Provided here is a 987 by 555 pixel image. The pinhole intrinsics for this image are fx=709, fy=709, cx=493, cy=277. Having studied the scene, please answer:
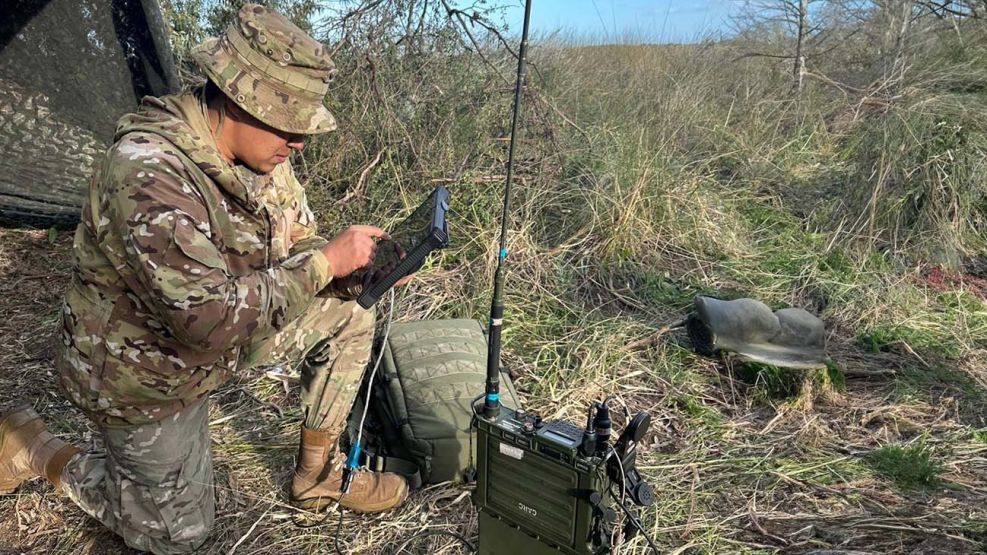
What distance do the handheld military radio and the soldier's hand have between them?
403 mm

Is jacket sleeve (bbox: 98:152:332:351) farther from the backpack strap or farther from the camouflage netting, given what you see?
the camouflage netting

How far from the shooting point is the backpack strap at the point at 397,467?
265 cm

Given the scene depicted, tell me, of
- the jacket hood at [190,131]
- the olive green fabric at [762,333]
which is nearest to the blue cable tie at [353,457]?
the jacket hood at [190,131]

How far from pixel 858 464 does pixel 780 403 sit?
1.70ft

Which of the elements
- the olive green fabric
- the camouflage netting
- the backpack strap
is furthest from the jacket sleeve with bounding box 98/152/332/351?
the camouflage netting

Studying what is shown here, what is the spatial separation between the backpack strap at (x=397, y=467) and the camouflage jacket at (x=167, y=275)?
0.71 m

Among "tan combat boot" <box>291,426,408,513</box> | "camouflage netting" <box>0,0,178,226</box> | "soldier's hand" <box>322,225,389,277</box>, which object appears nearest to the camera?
"soldier's hand" <box>322,225,389,277</box>

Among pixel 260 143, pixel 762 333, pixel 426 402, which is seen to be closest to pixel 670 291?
pixel 762 333

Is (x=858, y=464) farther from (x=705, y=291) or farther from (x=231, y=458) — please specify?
(x=231, y=458)

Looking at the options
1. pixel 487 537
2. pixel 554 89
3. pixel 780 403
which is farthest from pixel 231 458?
pixel 554 89

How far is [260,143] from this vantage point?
6.46 ft

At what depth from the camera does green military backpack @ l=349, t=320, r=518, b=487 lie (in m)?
2.65

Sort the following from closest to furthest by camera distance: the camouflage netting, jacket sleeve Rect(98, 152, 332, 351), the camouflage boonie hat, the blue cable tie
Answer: jacket sleeve Rect(98, 152, 332, 351) < the camouflage boonie hat < the blue cable tie < the camouflage netting

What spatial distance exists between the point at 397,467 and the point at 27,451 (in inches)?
50.5
